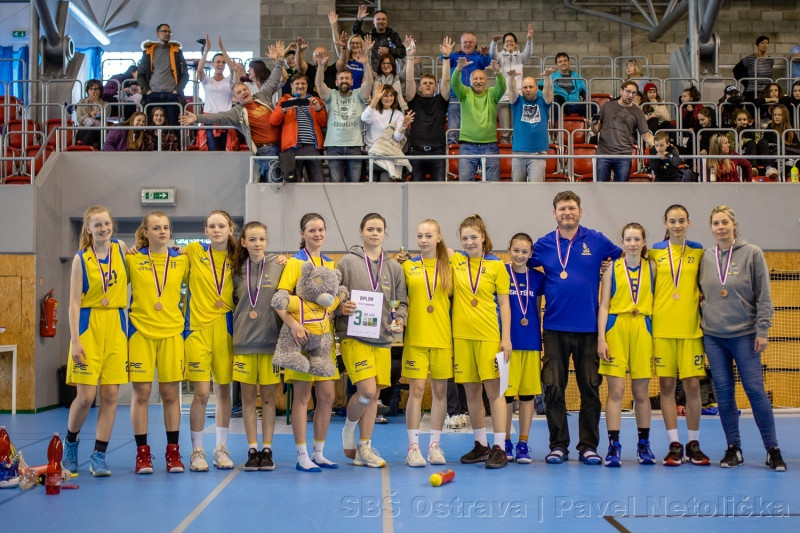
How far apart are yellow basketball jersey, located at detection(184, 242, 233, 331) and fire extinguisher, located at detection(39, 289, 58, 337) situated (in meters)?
6.22

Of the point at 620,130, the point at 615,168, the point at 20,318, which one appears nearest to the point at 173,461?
the point at 20,318

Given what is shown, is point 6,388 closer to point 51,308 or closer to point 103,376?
point 51,308

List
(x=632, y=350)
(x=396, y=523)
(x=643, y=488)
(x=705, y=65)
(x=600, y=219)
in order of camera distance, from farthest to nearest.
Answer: (x=705, y=65) < (x=600, y=219) < (x=632, y=350) < (x=643, y=488) < (x=396, y=523)

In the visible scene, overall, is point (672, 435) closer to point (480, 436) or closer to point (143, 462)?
point (480, 436)

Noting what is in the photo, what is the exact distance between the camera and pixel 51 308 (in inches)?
460

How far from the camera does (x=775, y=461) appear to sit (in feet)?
20.5

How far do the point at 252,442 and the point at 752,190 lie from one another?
7970mm

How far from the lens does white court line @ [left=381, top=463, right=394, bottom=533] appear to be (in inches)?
178

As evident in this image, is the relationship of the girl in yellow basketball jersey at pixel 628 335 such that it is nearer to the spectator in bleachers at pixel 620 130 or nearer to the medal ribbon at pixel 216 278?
the medal ribbon at pixel 216 278

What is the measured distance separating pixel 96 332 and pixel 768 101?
11785 millimetres

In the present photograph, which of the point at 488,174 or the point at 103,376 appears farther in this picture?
the point at 488,174

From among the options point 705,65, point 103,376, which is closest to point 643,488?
point 103,376

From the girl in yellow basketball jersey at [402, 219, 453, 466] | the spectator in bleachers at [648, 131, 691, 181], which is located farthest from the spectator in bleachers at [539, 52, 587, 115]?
the girl in yellow basketball jersey at [402, 219, 453, 466]

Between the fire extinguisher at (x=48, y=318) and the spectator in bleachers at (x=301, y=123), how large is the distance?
4052mm
